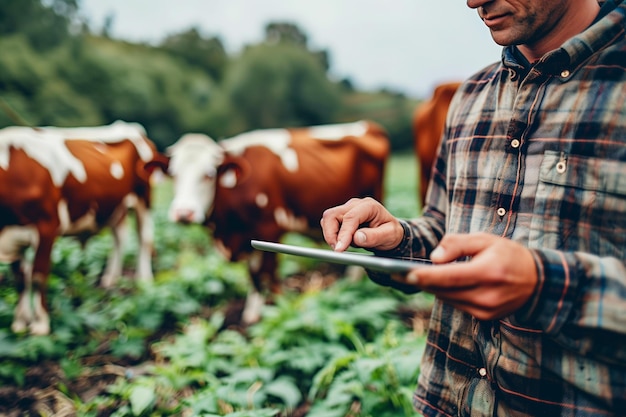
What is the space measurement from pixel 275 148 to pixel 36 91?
1.98m

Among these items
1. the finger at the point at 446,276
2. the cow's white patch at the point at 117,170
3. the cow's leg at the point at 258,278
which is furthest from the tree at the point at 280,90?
the finger at the point at 446,276

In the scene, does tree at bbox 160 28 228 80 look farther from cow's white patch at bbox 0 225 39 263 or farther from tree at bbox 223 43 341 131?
cow's white patch at bbox 0 225 39 263

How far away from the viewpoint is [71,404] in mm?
2527

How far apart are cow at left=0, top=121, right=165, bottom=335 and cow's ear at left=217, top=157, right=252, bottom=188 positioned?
60 centimetres

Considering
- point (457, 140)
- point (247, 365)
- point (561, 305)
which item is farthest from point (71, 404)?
point (561, 305)

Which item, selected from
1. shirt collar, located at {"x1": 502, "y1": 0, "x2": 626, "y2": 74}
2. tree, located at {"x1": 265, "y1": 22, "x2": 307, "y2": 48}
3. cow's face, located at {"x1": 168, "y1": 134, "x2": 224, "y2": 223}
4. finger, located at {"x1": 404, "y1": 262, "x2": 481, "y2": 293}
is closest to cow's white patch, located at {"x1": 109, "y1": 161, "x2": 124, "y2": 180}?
cow's face, located at {"x1": 168, "y1": 134, "x2": 224, "y2": 223}

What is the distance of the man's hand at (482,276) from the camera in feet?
2.33

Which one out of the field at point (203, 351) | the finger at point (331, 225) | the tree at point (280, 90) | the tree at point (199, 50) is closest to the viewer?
the finger at point (331, 225)

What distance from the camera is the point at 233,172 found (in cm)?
409

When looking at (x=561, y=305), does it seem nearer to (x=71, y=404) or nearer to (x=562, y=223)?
(x=562, y=223)

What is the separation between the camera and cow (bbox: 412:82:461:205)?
4.88m

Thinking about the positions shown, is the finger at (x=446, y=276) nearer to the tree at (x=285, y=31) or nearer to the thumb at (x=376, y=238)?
the thumb at (x=376, y=238)

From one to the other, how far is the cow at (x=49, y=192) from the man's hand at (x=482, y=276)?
3204 millimetres

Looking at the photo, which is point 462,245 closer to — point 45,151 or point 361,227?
point 361,227
